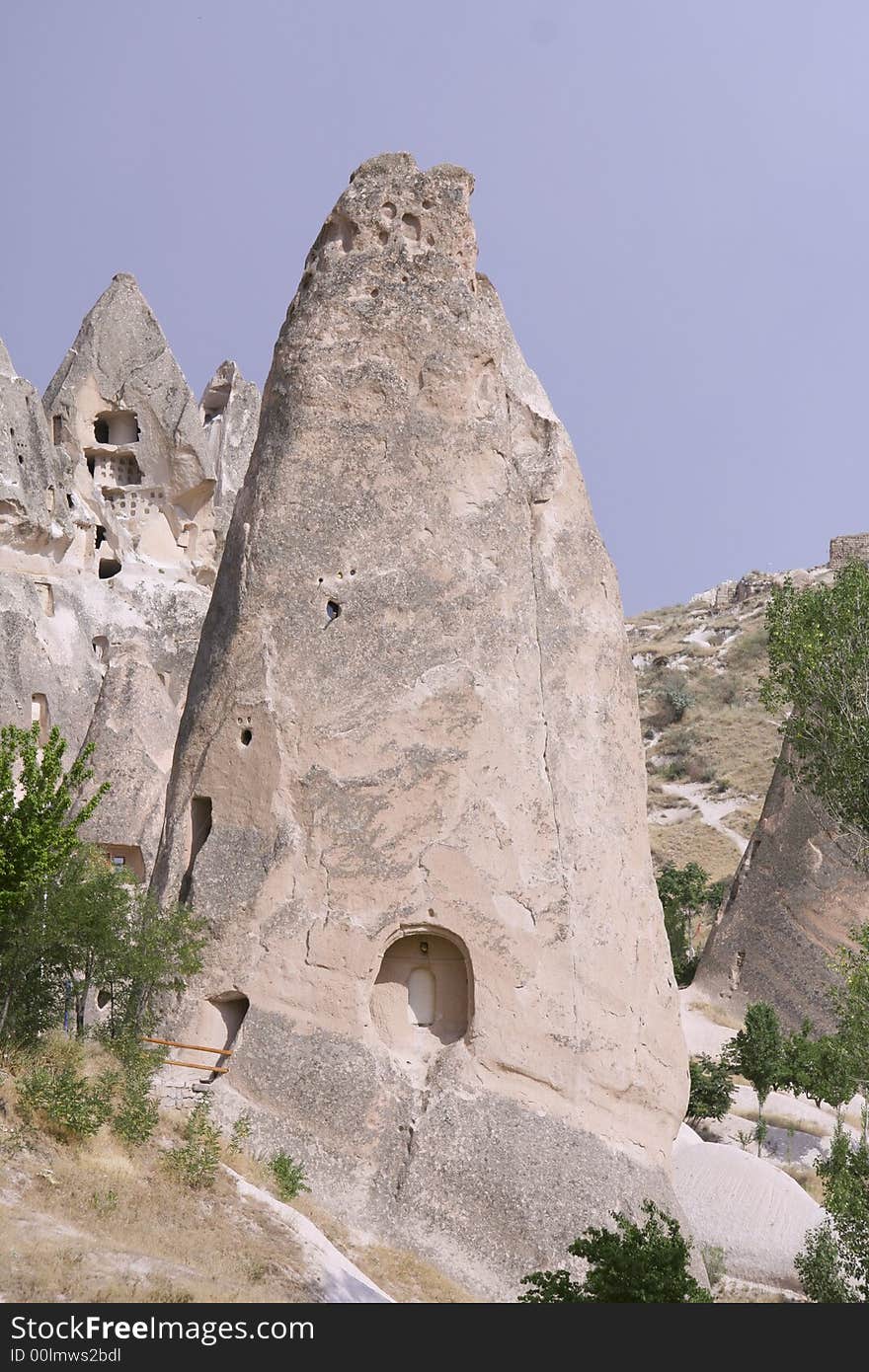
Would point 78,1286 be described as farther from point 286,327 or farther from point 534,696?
point 286,327

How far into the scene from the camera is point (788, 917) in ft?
90.6

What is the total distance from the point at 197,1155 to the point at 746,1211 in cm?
772

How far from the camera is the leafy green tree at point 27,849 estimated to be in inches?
487

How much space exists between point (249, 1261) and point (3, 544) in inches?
783

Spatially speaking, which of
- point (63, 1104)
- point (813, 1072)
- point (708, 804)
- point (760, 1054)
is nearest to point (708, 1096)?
point (760, 1054)

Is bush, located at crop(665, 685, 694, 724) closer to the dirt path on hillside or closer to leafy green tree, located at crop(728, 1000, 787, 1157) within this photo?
the dirt path on hillside

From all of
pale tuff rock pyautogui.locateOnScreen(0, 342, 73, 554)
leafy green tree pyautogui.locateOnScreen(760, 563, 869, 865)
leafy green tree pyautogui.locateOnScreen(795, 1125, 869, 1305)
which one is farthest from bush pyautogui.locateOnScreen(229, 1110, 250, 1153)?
pale tuff rock pyautogui.locateOnScreen(0, 342, 73, 554)

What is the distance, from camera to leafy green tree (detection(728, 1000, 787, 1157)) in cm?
2361

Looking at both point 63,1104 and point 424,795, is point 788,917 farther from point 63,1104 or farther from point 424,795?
point 63,1104

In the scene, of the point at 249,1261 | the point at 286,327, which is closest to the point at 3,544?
the point at 286,327

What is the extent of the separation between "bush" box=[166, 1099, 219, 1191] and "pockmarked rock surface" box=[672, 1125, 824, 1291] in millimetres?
5859

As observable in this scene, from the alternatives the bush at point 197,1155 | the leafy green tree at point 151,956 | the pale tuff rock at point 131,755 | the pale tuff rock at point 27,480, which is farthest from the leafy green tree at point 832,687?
the pale tuff rock at point 27,480

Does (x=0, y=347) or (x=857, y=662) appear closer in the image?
(x=857, y=662)

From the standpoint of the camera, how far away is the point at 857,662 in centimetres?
1770
